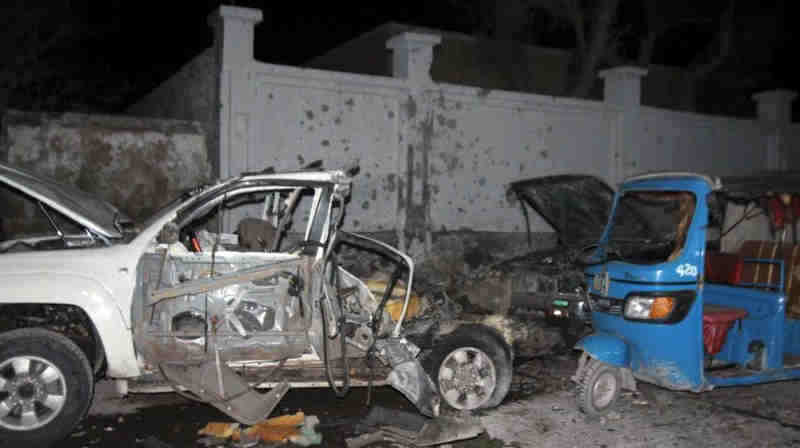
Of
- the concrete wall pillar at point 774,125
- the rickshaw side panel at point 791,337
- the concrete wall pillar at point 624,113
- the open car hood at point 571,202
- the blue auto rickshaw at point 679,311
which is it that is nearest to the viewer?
the blue auto rickshaw at point 679,311

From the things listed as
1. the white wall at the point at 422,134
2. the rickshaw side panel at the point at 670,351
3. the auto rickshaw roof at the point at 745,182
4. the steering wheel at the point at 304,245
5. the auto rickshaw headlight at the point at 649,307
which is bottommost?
the rickshaw side panel at the point at 670,351

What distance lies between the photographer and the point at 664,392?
6359mm

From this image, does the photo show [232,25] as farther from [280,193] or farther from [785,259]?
[785,259]

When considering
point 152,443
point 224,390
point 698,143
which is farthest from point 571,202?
point 698,143

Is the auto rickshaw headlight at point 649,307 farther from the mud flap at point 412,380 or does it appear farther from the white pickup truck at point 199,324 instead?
the mud flap at point 412,380

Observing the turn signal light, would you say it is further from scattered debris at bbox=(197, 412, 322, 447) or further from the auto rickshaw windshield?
scattered debris at bbox=(197, 412, 322, 447)

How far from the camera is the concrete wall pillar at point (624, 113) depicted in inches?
496

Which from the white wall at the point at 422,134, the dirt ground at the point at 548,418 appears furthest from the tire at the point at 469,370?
the white wall at the point at 422,134

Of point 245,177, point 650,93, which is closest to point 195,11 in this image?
point 650,93

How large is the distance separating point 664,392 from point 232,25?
275 inches

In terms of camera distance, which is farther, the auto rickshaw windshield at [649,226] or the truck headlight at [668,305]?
the auto rickshaw windshield at [649,226]

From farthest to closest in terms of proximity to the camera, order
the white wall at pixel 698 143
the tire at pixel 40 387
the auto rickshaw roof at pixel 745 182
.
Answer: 1. the white wall at pixel 698 143
2. the auto rickshaw roof at pixel 745 182
3. the tire at pixel 40 387

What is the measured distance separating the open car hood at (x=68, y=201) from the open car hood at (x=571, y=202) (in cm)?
506

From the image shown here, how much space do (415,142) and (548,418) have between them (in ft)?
19.3
